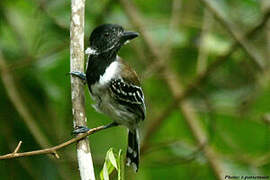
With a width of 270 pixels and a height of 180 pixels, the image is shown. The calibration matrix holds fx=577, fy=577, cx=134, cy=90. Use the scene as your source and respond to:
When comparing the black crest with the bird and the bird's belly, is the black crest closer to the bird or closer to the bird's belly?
the bird

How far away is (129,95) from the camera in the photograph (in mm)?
3926

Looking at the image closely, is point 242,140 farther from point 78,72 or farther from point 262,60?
point 78,72

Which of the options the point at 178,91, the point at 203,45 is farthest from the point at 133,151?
the point at 203,45

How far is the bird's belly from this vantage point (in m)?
3.75

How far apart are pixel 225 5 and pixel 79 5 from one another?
7.40 ft

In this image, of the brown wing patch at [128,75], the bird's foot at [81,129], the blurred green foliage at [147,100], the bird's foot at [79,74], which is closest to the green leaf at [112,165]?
the bird's foot at [81,129]

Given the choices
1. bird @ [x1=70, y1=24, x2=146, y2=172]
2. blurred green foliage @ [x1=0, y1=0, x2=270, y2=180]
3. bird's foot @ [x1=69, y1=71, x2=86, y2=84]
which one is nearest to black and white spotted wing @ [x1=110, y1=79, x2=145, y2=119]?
bird @ [x1=70, y1=24, x2=146, y2=172]

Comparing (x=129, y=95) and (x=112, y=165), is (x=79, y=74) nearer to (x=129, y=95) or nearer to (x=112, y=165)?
(x=129, y=95)

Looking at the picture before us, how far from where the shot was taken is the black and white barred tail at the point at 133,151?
4.33 m

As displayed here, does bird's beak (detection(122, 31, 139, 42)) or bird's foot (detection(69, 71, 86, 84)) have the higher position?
bird's beak (detection(122, 31, 139, 42))

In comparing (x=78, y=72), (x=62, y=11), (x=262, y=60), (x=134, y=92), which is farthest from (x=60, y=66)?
(x=262, y=60)

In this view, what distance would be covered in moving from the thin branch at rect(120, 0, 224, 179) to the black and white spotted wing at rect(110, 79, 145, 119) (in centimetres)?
77

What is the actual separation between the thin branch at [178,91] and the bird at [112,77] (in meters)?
0.83

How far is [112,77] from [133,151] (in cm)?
86
